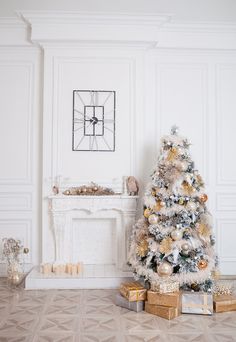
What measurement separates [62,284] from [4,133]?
2.31m

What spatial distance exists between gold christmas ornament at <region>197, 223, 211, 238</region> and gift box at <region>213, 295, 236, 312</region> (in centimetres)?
70

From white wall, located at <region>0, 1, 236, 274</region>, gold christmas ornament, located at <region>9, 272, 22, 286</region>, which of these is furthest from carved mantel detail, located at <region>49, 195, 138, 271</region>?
gold christmas ornament, located at <region>9, 272, 22, 286</region>

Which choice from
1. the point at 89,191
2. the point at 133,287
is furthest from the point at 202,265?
the point at 89,191

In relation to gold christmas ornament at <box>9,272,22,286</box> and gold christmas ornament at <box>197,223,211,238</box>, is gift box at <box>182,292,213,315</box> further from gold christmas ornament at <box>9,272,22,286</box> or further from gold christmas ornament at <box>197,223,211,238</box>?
gold christmas ornament at <box>9,272,22,286</box>

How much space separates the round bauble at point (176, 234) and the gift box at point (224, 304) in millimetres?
737

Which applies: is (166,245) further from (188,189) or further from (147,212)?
(188,189)

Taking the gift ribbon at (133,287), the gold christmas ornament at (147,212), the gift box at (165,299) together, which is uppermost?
the gold christmas ornament at (147,212)

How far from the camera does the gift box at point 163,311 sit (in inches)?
127

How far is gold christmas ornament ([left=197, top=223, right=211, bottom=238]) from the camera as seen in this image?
3.83 meters

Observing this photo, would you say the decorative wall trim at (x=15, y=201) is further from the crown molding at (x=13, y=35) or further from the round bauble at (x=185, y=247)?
the round bauble at (x=185, y=247)

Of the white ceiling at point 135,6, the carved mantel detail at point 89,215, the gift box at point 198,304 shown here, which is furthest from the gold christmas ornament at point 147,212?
the white ceiling at point 135,6

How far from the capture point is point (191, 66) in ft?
16.3

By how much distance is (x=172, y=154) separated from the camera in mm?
3984

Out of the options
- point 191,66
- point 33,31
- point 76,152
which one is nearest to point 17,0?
point 33,31
